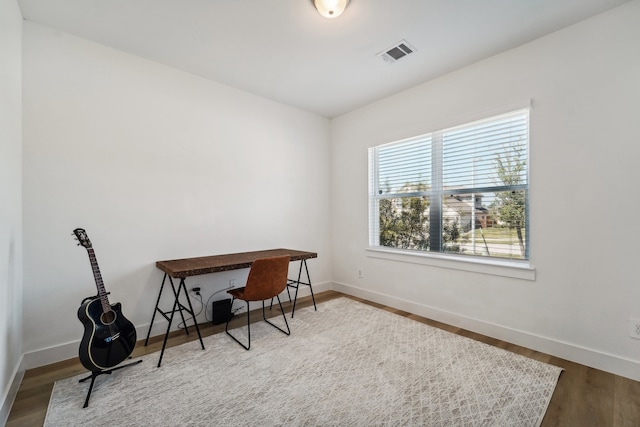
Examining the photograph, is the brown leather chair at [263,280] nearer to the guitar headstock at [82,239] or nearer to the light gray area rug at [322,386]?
the light gray area rug at [322,386]

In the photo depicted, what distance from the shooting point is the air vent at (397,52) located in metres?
2.44

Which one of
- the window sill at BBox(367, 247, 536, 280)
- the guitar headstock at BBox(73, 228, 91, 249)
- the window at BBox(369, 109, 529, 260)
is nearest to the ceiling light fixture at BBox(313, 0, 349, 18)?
the window at BBox(369, 109, 529, 260)

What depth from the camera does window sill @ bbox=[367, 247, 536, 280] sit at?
97.5 inches

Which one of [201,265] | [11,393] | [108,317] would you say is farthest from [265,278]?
[11,393]

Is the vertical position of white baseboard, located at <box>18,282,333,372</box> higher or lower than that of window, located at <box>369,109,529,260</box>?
lower

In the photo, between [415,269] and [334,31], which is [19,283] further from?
[415,269]

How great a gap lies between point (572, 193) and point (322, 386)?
2471 millimetres

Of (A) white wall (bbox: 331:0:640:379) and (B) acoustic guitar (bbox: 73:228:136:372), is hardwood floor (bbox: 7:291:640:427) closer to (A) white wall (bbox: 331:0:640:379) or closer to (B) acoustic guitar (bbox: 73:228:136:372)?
(A) white wall (bbox: 331:0:640:379)

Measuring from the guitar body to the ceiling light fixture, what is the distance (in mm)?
2615

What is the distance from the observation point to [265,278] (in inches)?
99.7

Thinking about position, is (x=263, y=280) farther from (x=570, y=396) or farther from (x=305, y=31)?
(x=570, y=396)

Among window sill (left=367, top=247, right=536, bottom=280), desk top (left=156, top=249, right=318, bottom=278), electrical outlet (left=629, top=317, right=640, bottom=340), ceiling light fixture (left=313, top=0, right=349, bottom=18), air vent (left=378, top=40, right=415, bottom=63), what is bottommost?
electrical outlet (left=629, top=317, right=640, bottom=340)

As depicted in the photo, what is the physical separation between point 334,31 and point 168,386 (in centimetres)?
298

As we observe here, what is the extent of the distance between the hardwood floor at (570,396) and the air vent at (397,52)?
2.83 meters
